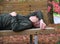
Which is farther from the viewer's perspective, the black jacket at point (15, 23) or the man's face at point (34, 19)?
the man's face at point (34, 19)

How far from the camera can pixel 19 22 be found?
5.59 meters

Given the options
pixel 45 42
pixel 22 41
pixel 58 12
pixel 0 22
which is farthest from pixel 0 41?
pixel 0 22

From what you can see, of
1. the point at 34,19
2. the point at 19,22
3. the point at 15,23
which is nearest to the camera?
the point at 15,23

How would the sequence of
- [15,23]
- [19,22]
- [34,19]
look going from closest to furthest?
[15,23] < [19,22] < [34,19]

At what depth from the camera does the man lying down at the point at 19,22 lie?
5.48 m

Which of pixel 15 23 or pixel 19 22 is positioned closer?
pixel 15 23

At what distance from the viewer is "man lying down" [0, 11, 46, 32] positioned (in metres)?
5.48

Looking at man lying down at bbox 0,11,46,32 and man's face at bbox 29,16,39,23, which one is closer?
man lying down at bbox 0,11,46,32

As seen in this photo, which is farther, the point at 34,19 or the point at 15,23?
the point at 34,19

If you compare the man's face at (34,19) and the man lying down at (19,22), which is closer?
the man lying down at (19,22)

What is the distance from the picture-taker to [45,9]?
331 inches

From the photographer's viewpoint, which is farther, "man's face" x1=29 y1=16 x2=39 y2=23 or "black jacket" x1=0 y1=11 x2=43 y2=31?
"man's face" x1=29 y1=16 x2=39 y2=23

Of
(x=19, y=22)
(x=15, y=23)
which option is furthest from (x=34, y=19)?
(x=15, y=23)

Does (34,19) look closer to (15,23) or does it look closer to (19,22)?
(19,22)
